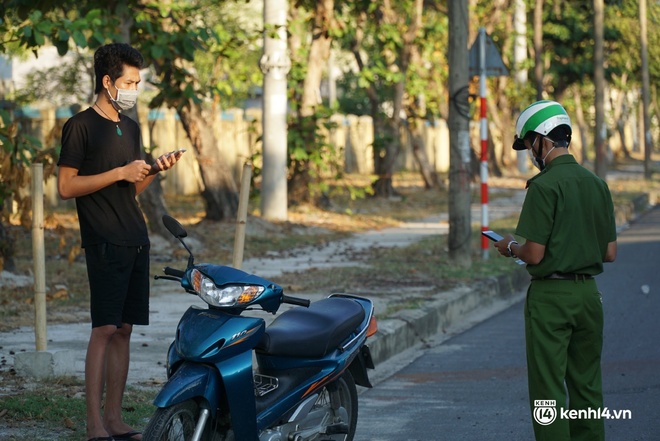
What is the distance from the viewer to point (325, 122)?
68.4 feet

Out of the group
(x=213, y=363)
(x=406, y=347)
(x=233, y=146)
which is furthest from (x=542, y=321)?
(x=233, y=146)

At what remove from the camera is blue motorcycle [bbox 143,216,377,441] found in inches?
209

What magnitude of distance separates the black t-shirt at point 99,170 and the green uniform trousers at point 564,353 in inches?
83.8

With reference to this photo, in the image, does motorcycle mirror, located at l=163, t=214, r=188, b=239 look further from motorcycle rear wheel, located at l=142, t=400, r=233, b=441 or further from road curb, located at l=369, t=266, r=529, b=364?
road curb, located at l=369, t=266, r=529, b=364

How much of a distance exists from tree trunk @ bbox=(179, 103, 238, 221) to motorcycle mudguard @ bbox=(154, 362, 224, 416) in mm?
13248

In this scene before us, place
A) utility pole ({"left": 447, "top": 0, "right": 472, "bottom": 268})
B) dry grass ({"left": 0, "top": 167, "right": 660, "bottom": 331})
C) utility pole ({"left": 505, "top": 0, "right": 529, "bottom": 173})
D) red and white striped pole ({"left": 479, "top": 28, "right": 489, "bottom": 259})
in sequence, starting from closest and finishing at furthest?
1. dry grass ({"left": 0, "top": 167, "right": 660, "bottom": 331})
2. utility pole ({"left": 447, "top": 0, "right": 472, "bottom": 268})
3. red and white striped pole ({"left": 479, "top": 28, "right": 489, "bottom": 259})
4. utility pole ({"left": 505, "top": 0, "right": 529, "bottom": 173})

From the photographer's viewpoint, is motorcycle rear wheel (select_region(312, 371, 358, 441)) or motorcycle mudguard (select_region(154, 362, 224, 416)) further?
motorcycle rear wheel (select_region(312, 371, 358, 441))

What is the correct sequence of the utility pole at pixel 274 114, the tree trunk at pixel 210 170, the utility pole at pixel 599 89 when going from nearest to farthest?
1. the tree trunk at pixel 210 170
2. the utility pole at pixel 274 114
3. the utility pole at pixel 599 89

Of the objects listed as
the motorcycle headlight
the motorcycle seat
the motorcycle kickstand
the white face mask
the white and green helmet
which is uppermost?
the white face mask

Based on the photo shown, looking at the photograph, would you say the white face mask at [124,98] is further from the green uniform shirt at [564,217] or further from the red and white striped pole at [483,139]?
the red and white striped pole at [483,139]

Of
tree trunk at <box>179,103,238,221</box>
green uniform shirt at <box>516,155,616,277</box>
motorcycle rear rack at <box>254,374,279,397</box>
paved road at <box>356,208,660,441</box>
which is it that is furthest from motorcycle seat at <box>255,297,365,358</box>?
tree trunk at <box>179,103,238,221</box>

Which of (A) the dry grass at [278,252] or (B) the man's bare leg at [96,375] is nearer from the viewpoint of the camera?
(B) the man's bare leg at [96,375]

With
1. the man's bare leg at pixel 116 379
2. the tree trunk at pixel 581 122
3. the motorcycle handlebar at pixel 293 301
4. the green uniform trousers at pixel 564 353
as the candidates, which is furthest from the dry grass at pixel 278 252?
the tree trunk at pixel 581 122

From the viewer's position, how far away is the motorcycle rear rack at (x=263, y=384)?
18.9ft
